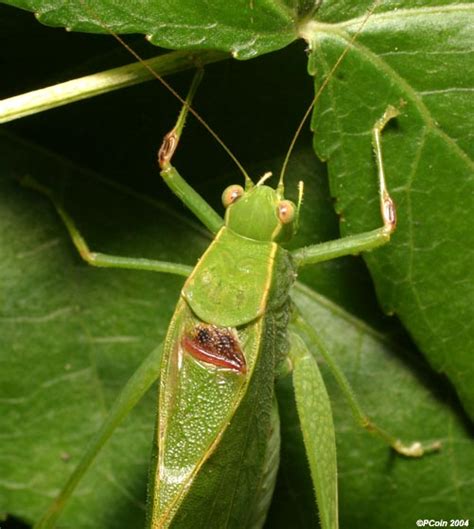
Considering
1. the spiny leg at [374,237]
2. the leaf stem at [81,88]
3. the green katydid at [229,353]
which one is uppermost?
the leaf stem at [81,88]

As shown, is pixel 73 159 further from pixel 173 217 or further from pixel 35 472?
pixel 35 472

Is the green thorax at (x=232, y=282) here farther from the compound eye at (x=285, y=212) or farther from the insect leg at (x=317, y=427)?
the insect leg at (x=317, y=427)

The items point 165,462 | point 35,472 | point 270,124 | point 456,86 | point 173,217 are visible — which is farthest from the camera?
point 35,472

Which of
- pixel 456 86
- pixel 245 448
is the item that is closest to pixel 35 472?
pixel 245 448

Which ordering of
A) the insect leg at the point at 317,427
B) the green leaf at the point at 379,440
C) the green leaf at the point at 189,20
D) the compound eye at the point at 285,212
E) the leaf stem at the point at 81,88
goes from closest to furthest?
1. the green leaf at the point at 189,20
2. the leaf stem at the point at 81,88
3. the compound eye at the point at 285,212
4. the insect leg at the point at 317,427
5. the green leaf at the point at 379,440

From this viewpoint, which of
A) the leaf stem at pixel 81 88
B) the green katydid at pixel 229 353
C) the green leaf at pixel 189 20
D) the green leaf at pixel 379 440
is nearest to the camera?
the green leaf at pixel 189 20

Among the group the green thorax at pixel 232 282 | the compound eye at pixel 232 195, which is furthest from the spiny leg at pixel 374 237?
the compound eye at pixel 232 195

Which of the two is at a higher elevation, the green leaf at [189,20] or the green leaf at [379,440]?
the green leaf at [189,20]
